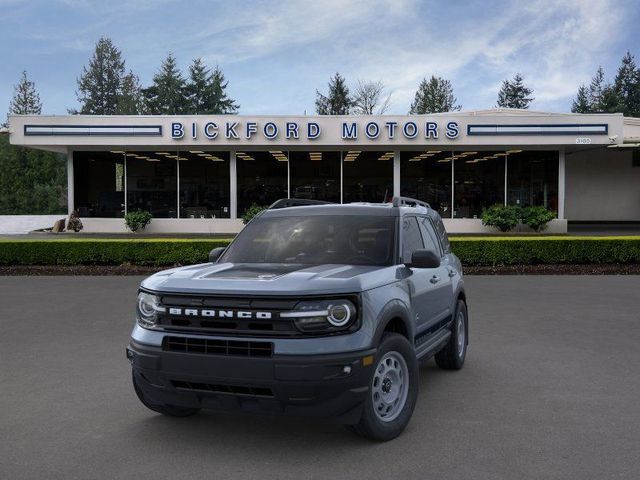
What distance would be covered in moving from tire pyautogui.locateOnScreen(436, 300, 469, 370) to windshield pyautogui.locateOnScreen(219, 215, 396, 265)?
1.70 m

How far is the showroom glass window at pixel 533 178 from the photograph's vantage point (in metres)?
28.7

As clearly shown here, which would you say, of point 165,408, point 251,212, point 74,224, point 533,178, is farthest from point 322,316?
point 533,178

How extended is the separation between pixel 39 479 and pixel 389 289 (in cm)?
268

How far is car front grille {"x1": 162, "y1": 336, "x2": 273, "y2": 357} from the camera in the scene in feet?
13.6

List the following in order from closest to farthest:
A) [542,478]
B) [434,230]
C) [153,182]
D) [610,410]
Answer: [542,478] → [610,410] → [434,230] → [153,182]

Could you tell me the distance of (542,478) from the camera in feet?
13.1

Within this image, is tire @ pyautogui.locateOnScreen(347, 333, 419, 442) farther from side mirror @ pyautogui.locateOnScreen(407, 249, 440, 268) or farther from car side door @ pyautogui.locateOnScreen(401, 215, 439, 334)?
side mirror @ pyautogui.locateOnScreen(407, 249, 440, 268)

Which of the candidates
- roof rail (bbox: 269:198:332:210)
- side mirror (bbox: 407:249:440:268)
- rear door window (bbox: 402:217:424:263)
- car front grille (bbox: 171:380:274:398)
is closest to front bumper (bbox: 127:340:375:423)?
car front grille (bbox: 171:380:274:398)

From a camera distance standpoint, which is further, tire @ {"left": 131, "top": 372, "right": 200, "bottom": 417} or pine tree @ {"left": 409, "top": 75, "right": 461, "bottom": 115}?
pine tree @ {"left": 409, "top": 75, "right": 461, "bottom": 115}

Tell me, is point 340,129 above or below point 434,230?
above

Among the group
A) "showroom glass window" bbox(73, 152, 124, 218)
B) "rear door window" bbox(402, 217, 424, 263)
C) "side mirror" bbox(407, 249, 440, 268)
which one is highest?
"showroom glass window" bbox(73, 152, 124, 218)

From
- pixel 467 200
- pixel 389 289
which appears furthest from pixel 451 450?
pixel 467 200

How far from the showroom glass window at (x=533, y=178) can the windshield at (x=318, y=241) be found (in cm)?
2479

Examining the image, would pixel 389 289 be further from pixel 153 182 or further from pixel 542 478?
pixel 153 182
